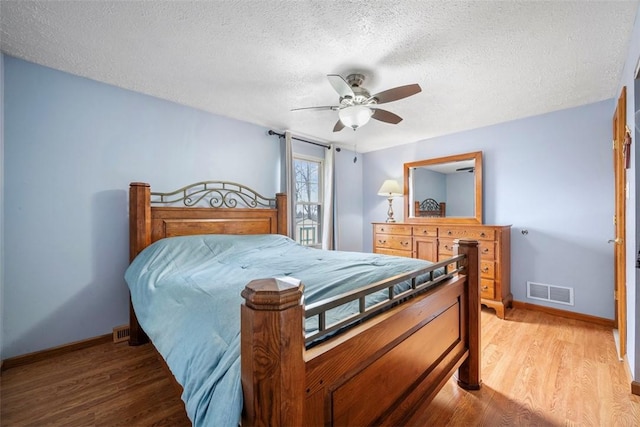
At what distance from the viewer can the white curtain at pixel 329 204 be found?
4.45m

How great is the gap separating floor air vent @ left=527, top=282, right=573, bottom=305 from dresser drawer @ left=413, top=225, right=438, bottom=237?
4.02 ft

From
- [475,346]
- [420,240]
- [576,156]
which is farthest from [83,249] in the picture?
[576,156]

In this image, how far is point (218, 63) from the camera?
2.24m

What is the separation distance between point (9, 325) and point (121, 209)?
1.15 metres

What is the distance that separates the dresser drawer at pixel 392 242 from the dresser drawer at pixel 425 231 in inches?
5.3

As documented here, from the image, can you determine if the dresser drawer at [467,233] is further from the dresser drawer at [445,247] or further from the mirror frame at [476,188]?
the mirror frame at [476,188]

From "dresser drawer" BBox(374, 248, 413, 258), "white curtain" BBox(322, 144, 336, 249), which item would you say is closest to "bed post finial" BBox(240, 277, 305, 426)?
"dresser drawer" BBox(374, 248, 413, 258)

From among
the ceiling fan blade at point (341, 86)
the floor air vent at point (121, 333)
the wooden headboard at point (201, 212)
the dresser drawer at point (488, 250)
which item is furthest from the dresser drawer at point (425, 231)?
the floor air vent at point (121, 333)

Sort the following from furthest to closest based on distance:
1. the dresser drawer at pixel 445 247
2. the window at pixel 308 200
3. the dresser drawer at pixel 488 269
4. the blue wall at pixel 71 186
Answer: the window at pixel 308 200 < the dresser drawer at pixel 445 247 < the dresser drawer at pixel 488 269 < the blue wall at pixel 71 186

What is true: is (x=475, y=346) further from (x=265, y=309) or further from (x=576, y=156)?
(x=576, y=156)

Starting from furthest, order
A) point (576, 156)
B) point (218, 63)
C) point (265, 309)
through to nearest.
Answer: point (576, 156) → point (218, 63) → point (265, 309)

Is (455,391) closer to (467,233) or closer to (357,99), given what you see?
(467,233)

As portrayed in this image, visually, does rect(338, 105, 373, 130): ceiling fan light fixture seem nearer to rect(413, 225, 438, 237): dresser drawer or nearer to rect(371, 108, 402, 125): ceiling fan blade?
rect(371, 108, 402, 125): ceiling fan blade

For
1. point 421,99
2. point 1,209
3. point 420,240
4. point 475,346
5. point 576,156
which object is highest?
point 421,99
